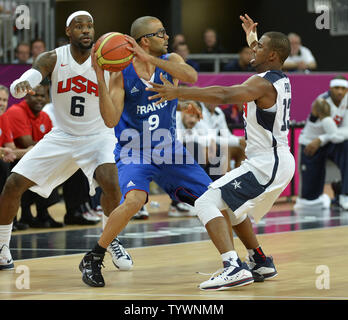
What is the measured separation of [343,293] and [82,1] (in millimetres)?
17161

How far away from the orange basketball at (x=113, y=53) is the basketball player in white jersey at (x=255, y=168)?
867 millimetres

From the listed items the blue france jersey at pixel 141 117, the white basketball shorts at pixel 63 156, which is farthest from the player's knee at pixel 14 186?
the blue france jersey at pixel 141 117

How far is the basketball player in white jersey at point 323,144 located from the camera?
13234 millimetres

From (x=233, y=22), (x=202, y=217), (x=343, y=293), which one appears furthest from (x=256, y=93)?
(x=233, y=22)

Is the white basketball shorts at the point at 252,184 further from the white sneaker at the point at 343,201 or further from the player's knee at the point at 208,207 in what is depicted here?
the white sneaker at the point at 343,201

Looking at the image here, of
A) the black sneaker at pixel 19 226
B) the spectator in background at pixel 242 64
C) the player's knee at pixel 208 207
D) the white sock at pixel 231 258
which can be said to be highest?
the spectator in background at pixel 242 64

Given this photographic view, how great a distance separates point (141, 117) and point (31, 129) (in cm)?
437

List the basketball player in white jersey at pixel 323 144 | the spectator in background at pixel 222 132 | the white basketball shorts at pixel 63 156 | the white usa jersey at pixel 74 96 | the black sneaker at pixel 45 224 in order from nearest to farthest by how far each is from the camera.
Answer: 1. the white basketball shorts at pixel 63 156
2. the white usa jersey at pixel 74 96
3. the black sneaker at pixel 45 224
4. the spectator in background at pixel 222 132
5. the basketball player in white jersey at pixel 323 144

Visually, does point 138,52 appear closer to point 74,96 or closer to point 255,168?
Answer: point 255,168

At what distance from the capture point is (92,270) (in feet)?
22.4

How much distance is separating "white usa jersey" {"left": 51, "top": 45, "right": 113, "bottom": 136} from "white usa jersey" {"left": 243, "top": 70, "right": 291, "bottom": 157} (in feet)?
6.52

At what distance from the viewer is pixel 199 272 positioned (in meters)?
7.53

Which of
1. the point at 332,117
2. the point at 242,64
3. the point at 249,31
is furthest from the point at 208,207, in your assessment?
the point at 242,64

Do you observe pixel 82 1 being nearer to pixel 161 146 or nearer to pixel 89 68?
pixel 89 68
